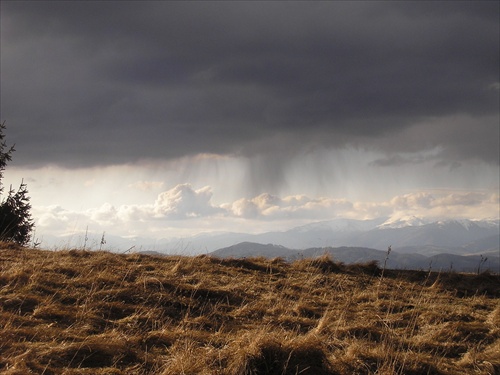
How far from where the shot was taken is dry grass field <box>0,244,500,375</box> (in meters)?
6.19

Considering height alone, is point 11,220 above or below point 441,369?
above

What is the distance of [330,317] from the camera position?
9.05m

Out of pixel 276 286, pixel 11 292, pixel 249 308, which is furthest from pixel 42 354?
pixel 276 286

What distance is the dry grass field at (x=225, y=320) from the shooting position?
6.19m

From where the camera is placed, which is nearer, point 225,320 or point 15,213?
point 225,320

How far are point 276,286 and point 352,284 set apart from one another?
2.63 metres

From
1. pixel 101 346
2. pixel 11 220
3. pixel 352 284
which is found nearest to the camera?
pixel 101 346

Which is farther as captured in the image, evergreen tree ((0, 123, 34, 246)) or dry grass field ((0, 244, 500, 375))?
evergreen tree ((0, 123, 34, 246))

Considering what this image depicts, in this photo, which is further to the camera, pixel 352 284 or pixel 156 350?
pixel 352 284

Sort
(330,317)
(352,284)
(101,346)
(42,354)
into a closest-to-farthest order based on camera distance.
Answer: (42,354) < (101,346) < (330,317) < (352,284)

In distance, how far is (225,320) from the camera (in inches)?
340

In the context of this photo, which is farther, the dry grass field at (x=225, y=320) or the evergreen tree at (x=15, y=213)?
the evergreen tree at (x=15, y=213)

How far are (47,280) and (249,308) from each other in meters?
4.67

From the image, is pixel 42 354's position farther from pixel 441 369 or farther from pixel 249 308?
pixel 441 369
